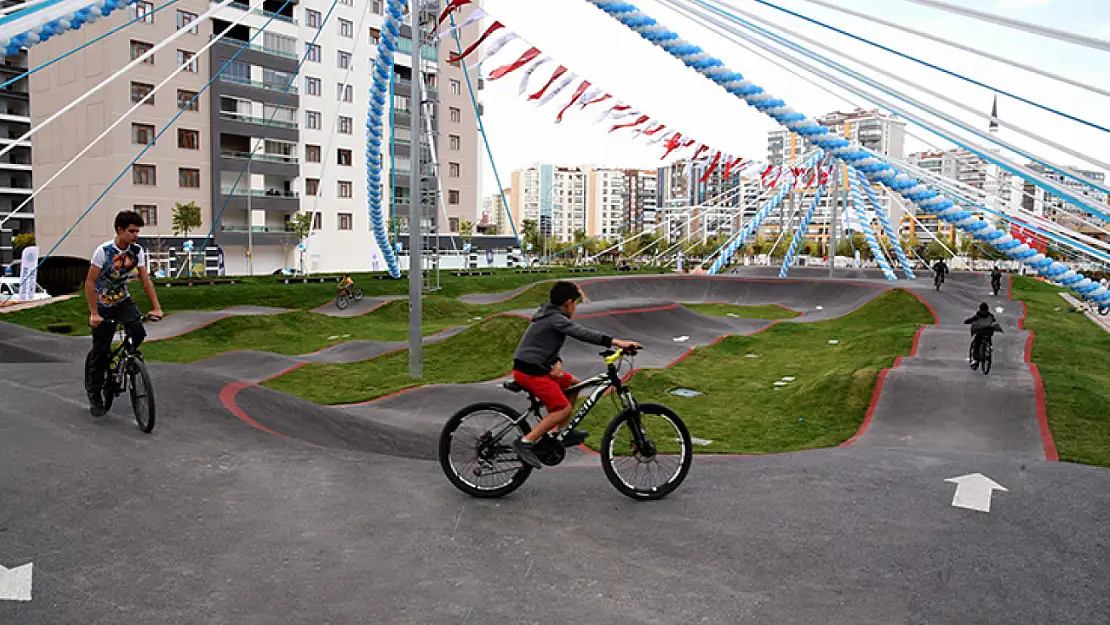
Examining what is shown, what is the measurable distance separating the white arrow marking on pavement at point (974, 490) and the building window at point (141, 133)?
169 ft

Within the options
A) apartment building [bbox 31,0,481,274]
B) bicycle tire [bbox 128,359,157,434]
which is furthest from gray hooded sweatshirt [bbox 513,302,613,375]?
apartment building [bbox 31,0,481,274]

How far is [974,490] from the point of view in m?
6.54

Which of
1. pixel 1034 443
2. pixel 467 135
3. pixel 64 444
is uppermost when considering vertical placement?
pixel 467 135

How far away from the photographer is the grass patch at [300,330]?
2076 centimetres

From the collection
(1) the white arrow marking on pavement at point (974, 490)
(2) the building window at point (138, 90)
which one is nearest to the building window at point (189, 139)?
(2) the building window at point (138, 90)

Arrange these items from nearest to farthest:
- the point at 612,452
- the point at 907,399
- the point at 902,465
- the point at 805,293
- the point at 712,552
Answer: the point at 712,552
the point at 612,452
the point at 902,465
the point at 907,399
the point at 805,293

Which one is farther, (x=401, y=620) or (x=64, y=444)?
(x=64, y=444)

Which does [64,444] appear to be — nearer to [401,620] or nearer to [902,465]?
[401,620]

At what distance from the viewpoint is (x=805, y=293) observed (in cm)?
3825

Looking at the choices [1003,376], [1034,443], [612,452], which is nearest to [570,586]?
[612,452]

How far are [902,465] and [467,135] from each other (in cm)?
6169

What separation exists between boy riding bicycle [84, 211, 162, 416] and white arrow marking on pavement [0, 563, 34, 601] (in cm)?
338

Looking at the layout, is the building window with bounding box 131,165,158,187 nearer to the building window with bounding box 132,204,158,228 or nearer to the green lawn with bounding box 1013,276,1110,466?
the building window with bounding box 132,204,158,228

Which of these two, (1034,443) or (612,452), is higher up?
(612,452)
